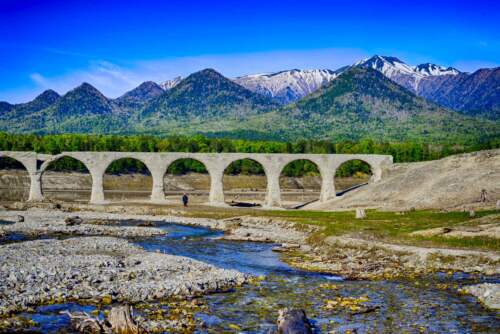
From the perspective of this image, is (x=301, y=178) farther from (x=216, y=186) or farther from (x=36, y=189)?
(x=36, y=189)

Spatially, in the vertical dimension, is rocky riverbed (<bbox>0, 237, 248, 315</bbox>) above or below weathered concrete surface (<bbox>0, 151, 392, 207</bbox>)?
below

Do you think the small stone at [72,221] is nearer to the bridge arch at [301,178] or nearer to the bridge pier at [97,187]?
the bridge pier at [97,187]

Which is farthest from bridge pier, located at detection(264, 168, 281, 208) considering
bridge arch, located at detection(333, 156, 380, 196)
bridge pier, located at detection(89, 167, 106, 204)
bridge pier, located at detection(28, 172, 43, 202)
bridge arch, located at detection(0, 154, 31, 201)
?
bridge arch, located at detection(333, 156, 380, 196)

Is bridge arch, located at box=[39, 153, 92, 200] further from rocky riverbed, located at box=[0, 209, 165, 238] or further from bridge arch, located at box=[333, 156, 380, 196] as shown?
bridge arch, located at box=[333, 156, 380, 196]

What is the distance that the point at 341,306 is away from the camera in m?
28.6

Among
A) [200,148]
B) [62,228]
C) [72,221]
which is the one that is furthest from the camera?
[200,148]

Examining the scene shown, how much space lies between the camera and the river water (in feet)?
81.9

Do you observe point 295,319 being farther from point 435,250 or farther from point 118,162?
point 118,162

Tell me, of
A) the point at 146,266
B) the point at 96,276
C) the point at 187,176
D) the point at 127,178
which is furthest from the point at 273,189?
the point at 96,276

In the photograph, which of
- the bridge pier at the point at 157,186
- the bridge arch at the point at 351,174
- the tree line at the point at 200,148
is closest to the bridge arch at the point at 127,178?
the tree line at the point at 200,148

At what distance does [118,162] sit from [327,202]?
72188mm

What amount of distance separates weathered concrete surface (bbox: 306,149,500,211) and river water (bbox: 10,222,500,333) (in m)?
34.5

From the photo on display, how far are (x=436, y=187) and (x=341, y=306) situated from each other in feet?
176

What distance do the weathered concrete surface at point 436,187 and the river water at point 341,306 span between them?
3446 cm
